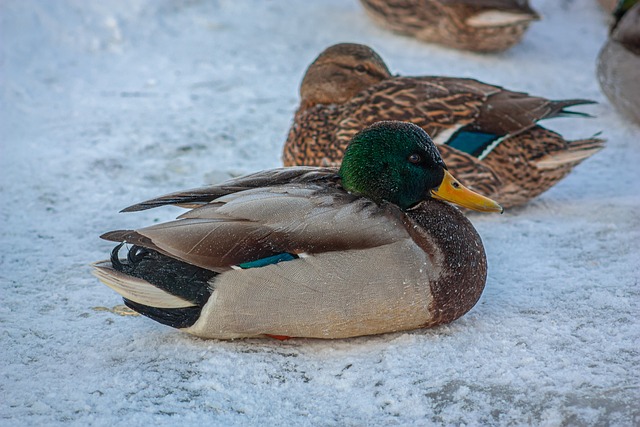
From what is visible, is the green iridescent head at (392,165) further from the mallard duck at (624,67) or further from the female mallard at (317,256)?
the mallard duck at (624,67)

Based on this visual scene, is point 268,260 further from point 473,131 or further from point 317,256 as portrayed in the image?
point 473,131

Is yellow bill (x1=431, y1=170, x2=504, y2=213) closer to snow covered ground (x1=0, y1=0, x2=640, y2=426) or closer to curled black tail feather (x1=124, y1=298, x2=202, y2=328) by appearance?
snow covered ground (x1=0, y1=0, x2=640, y2=426)

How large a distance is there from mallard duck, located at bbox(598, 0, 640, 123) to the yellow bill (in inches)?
126

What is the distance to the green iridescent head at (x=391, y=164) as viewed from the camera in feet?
11.9

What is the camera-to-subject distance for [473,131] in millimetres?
4867

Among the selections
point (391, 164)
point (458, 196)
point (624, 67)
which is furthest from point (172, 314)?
point (624, 67)

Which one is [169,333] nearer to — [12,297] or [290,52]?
[12,297]

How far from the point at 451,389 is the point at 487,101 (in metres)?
2.17

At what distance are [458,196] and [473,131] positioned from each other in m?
1.25

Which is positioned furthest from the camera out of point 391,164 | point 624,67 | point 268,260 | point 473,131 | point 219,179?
point 624,67

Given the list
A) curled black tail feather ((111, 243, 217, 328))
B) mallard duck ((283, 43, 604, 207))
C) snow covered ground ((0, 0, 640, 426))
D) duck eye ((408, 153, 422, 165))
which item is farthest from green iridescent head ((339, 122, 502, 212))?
mallard duck ((283, 43, 604, 207))

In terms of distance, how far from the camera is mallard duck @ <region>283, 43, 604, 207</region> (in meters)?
4.85

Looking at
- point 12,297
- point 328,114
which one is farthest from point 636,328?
point 12,297

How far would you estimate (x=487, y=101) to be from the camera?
4902 millimetres
